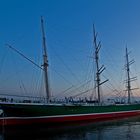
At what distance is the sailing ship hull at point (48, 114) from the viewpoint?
4341 centimetres

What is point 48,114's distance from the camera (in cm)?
4578

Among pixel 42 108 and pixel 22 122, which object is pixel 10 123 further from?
pixel 42 108

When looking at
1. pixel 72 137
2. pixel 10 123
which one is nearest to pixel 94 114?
pixel 10 123

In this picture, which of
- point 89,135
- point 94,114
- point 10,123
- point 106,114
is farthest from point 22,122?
point 106,114

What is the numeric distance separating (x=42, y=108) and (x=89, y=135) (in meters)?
12.9

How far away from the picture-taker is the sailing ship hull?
142 ft

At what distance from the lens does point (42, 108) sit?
4531 cm

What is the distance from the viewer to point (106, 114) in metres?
58.4

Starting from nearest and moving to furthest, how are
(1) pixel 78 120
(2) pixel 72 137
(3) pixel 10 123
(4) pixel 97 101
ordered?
1. (2) pixel 72 137
2. (3) pixel 10 123
3. (1) pixel 78 120
4. (4) pixel 97 101

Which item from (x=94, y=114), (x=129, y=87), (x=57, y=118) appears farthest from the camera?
(x=129, y=87)

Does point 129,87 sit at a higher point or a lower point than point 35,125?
higher

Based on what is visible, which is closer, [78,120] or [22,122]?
[22,122]

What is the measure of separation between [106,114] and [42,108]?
18.0 metres

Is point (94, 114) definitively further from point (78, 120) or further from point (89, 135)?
point (89, 135)
